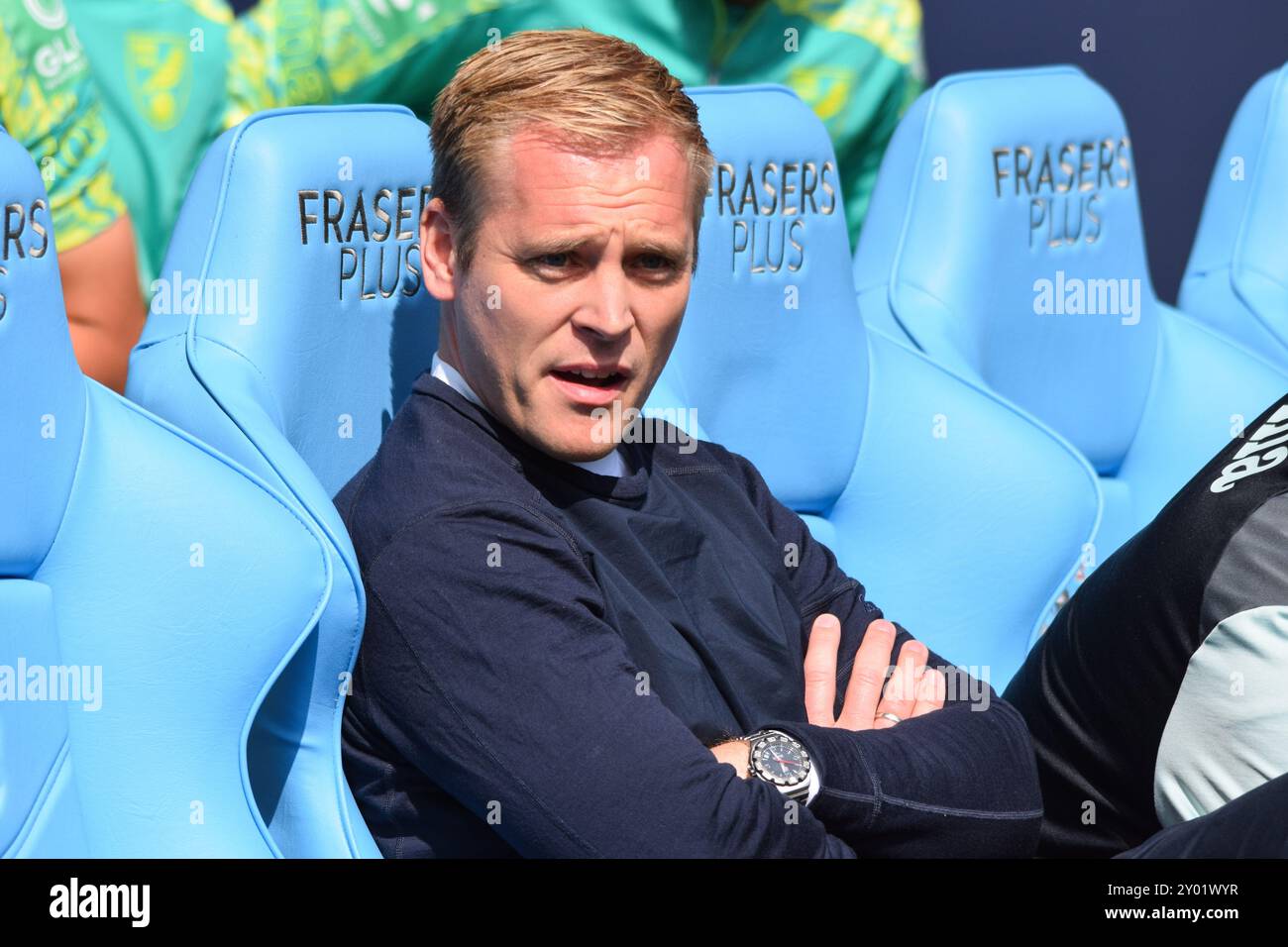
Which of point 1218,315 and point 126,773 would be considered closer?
point 126,773

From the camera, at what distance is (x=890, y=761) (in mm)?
1191

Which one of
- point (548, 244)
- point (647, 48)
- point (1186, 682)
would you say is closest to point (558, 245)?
point (548, 244)

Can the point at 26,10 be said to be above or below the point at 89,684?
above

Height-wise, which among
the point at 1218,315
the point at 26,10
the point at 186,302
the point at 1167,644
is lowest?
the point at 1218,315

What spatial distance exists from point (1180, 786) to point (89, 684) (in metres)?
0.73

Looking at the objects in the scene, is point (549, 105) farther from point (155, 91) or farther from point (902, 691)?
point (155, 91)

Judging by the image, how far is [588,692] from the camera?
110cm

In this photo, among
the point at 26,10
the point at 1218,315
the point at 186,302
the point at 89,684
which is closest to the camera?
the point at 89,684

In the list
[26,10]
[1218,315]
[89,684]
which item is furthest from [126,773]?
[1218,315]

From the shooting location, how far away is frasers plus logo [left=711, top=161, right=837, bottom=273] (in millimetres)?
1764

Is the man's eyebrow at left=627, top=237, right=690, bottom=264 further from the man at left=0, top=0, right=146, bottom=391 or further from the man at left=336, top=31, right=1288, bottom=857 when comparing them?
the man at left=0, top=0, right=146, bottom=391

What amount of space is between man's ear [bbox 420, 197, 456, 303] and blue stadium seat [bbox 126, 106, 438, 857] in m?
0.14

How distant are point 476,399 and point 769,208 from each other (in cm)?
63

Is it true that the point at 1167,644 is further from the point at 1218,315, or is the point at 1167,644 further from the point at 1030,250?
the point at 1218,315
